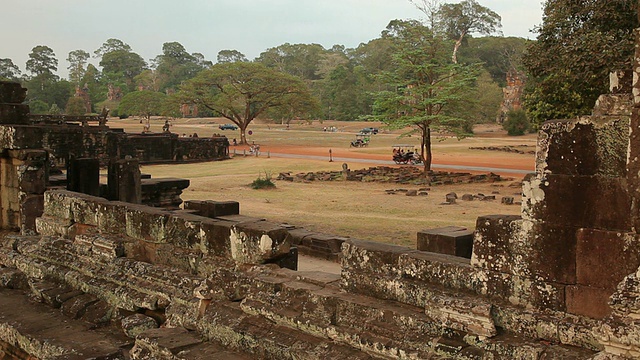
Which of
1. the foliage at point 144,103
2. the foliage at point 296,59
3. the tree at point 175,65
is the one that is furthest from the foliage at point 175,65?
the foliage at point 144,103

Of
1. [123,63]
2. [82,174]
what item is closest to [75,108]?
[123,63]

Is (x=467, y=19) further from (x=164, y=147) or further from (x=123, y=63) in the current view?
(x=123, y=63)

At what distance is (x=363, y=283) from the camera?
467 centimetres

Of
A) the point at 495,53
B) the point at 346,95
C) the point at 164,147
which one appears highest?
the point at 495,53

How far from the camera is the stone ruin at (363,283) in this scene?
11.5 feet

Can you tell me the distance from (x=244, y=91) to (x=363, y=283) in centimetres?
4505

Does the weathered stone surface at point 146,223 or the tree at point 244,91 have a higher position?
the tree at point 244,91

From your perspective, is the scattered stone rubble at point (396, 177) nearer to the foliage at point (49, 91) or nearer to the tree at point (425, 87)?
the tree at point (425, 87)

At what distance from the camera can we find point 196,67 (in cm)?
11425

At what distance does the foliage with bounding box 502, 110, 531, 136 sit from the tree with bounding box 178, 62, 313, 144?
20907mm

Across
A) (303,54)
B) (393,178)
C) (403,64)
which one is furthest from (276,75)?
(303,54)

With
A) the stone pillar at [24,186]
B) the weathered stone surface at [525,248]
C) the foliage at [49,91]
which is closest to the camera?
the weathered stone surface at [525,248]

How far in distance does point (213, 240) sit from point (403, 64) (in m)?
26.2

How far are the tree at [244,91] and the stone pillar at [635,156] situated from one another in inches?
1785
